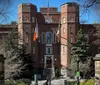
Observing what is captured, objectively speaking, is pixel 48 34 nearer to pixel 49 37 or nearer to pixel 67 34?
pixel 49 37

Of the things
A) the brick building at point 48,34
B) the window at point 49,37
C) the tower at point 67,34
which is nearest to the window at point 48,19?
the brick building at point 48,34

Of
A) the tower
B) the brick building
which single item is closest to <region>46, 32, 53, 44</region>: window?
the brick building

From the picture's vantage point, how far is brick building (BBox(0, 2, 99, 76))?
244 ft

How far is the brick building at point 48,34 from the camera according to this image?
74500 millimetres

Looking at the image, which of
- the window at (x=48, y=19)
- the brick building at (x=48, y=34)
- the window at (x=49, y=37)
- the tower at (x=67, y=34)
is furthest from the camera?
the window at (x=48, y=19)

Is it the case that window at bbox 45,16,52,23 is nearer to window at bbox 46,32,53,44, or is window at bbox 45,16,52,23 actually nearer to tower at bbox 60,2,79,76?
window at bbox 46,32,53,44

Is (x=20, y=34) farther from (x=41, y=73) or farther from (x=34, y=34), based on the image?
(x=41, y=73)

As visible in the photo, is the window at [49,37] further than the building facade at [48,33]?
Yes

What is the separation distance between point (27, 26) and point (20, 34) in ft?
9.06

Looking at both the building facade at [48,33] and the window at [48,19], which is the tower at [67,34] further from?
the window at [48,19]

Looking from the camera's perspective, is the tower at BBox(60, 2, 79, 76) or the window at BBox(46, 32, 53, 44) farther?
the window at BBox(46, 32, 53, 44)

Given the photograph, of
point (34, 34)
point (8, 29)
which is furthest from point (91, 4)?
point (8, 29)

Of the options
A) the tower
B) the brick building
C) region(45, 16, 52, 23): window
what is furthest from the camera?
region(45, 16, 52, 23): window

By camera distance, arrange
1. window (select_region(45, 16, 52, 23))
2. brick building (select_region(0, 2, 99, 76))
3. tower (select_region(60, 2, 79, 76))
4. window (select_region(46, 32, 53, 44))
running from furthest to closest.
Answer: window (select_region(45, 16, 52, 23)), window (select_region(46, 32, 53, 44)), brick building (select_region(0, 2, 99, 76)), tower (select_region(60, 2, 79, 76))
